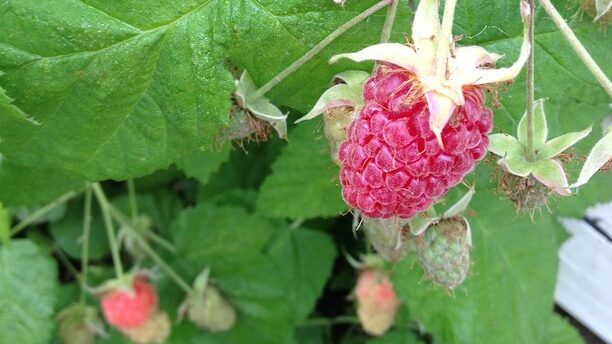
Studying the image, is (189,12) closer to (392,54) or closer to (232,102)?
(232,102)

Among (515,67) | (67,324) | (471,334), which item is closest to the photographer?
(515,67)

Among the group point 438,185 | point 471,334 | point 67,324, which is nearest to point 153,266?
point 67,324

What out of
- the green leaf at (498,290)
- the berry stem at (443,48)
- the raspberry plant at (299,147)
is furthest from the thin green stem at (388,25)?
the green leaf at (498,290)

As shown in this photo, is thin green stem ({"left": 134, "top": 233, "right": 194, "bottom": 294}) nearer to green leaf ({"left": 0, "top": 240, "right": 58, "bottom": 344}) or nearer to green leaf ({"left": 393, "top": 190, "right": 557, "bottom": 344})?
green leaf ({"left": 0, "top": 240, "right": 58, "bottom": 344})

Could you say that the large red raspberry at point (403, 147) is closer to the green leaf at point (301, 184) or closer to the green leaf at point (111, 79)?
the green leaf at point (111, 79)

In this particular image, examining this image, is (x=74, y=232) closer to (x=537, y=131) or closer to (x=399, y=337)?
(x=399, y=337)

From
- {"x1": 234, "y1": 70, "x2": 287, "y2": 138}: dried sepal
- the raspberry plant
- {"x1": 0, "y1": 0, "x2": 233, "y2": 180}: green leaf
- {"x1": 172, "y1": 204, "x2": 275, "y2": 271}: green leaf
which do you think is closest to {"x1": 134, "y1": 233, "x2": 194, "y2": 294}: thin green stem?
the raspberry plant

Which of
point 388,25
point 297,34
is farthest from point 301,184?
point 388,25
